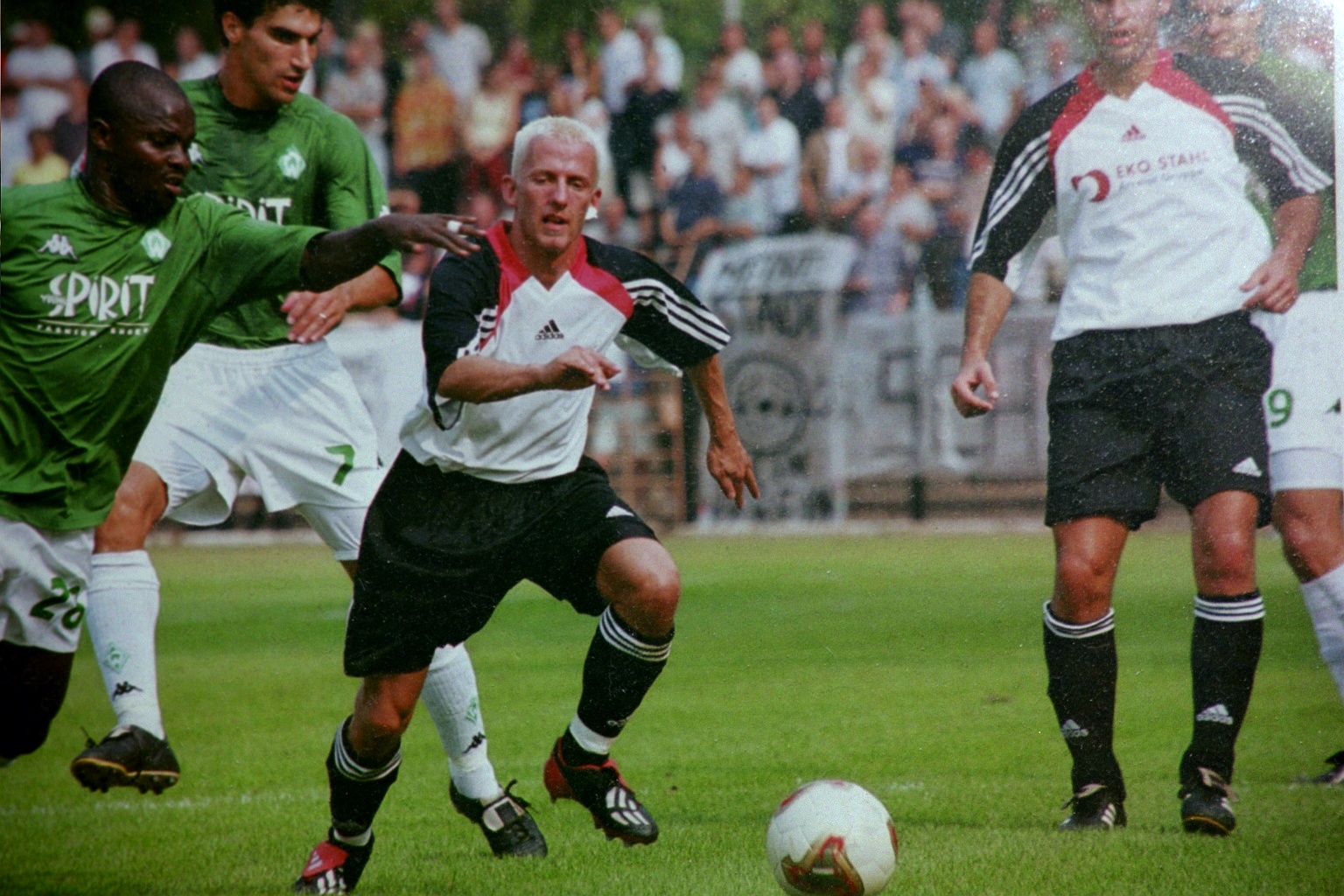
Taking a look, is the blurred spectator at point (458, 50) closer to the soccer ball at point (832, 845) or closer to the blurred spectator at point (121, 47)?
the blurred spectator at point (121, 47)

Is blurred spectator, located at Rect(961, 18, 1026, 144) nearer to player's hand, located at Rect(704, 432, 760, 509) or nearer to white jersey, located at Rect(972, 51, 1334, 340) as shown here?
white jersey, located at Rect(972, 51, 1334, 340)

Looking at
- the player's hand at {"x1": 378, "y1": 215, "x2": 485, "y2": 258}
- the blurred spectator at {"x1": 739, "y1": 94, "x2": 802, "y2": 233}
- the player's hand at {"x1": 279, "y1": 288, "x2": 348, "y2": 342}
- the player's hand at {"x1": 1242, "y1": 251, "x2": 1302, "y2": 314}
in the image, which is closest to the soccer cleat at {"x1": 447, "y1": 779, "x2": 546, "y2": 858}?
the player's hand at {"x1": 279, "y1": 288, "x2": 348, "y2": 342}

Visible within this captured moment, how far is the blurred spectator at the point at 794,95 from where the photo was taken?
185 inches

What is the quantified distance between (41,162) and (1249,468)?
313cm

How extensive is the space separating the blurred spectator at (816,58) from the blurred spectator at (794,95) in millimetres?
27

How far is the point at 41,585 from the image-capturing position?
3.12 m

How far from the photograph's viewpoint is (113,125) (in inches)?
122

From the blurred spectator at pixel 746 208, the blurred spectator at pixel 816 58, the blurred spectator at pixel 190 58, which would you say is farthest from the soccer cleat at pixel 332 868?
the blurred spectator at pixel 816 58

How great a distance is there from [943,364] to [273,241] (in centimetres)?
193

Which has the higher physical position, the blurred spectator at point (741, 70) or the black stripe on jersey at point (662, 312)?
the blurred spectator at point (741, 70)

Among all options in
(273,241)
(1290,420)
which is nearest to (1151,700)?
(1290,420)

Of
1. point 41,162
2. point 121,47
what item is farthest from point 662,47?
point 41,162

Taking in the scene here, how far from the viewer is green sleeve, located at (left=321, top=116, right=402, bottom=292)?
368cm

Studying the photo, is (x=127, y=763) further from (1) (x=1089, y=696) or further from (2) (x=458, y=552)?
(1) (x=1089, y=696)
